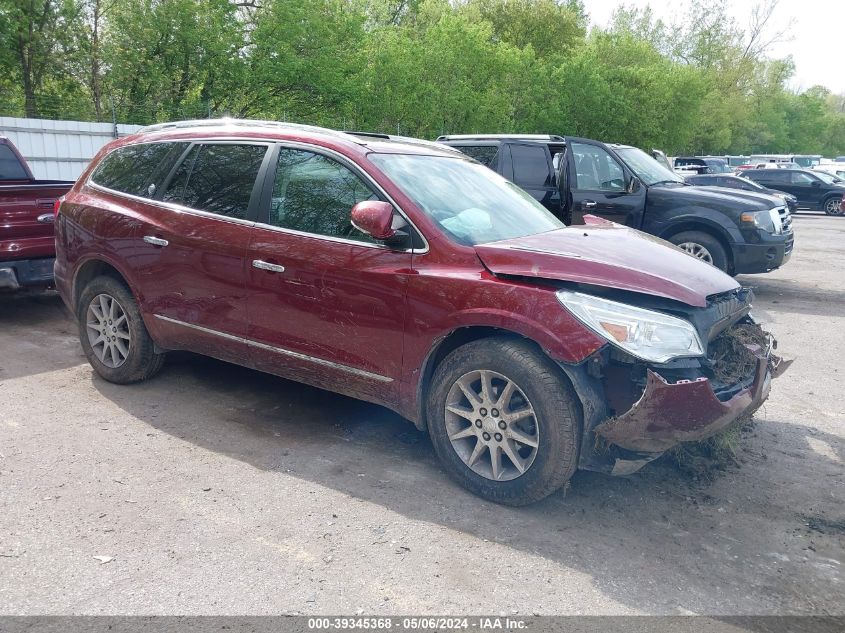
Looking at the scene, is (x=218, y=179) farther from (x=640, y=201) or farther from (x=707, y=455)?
(x=640, y=201)

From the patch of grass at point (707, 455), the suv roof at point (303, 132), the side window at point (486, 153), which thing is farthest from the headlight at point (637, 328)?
the side window at point (486, 153)

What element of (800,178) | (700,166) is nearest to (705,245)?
(700,166)

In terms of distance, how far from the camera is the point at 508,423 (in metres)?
3.54

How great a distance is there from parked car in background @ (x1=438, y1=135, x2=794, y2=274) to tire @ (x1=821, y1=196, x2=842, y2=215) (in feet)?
64.2

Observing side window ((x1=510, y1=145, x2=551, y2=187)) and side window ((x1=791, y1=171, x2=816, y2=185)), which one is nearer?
side window ((x1=510, y1=145, x2=551, y2=187))

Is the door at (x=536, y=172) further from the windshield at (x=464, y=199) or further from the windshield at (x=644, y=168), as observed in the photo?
the windshield at (x=464, y=199)

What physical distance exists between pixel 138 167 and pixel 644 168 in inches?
273

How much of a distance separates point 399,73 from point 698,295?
66.3ft

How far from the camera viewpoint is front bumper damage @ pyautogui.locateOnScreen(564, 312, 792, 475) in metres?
3.20

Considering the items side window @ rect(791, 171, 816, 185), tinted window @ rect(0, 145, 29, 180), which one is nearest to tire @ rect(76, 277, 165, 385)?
tinted window @ rect(0, 145, 29, 180)

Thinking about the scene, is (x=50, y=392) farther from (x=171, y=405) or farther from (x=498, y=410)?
(x=498, y=410)

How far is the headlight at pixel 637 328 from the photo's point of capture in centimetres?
328

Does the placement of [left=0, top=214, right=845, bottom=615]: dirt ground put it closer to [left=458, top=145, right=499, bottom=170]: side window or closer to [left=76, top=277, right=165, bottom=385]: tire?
[left=76, top=277, right=165, bottom=385]: tire

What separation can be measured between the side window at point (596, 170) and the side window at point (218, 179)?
565cm
